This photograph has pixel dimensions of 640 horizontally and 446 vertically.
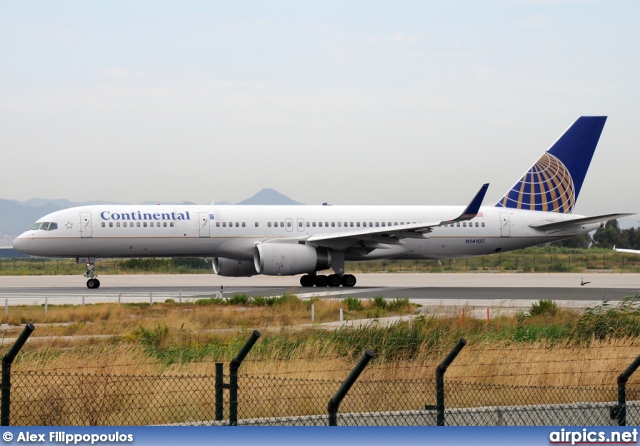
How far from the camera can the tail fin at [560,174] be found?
50188mm

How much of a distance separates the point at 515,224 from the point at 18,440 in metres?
41.3

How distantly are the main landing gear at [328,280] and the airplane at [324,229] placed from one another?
1.8 inches

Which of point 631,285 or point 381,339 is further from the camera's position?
point 631,285

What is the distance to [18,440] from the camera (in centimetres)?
918

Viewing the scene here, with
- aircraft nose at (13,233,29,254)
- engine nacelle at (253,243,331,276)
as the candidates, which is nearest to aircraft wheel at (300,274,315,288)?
engine nacelle at (253,243,331,276)

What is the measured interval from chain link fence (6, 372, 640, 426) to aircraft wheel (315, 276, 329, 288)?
3019 centimetres

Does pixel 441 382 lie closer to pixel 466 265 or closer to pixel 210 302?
pixel 210 302

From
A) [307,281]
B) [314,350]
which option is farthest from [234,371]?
[307,281]

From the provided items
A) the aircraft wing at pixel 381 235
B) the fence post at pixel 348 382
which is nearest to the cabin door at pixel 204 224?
the aircraft wing at pixel 381 235

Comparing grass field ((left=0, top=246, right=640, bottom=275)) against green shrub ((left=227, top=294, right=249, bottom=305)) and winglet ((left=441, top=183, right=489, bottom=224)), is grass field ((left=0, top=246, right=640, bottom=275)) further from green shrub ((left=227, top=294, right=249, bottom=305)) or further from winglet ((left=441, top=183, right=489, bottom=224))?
green shrub ((left=227, top=294, right=249, bottom=305))

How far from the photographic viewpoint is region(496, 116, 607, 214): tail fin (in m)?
50.2

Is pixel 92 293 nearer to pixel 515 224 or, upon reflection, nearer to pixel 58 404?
pixel 515 224

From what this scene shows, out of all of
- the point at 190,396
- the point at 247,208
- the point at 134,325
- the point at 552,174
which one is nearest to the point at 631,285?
the point at 552,174

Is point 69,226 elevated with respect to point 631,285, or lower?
elevated
